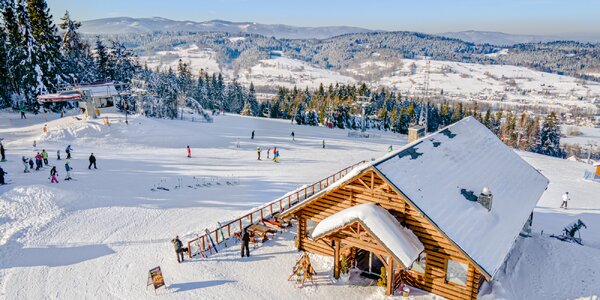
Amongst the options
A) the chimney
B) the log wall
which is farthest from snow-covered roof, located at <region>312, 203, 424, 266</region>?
the chimney

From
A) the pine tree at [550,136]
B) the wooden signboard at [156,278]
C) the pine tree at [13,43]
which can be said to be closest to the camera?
the wooden signboard at [156,278]

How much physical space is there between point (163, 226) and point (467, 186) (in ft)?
49.4

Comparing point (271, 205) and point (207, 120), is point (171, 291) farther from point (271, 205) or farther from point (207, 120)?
point (207, 120)

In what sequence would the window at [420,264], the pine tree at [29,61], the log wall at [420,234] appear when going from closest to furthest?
the log wall at [420,234] < the window at [420,264] < the pine tree at [29,61]

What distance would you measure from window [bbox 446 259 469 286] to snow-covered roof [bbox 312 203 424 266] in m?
1.40

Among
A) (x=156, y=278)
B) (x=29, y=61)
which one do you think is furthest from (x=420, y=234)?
(x=29, y=61)

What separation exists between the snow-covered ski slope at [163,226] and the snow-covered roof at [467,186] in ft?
8.17

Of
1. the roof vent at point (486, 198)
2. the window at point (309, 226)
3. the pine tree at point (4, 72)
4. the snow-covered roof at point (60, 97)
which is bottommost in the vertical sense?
the window at point (309, 226)

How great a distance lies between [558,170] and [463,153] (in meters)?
32.5

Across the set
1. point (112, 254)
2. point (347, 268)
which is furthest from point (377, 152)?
point (112, 254)

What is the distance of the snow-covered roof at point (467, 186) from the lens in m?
13.0

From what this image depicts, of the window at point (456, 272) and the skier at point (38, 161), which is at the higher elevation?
the skier at point (38, 161)

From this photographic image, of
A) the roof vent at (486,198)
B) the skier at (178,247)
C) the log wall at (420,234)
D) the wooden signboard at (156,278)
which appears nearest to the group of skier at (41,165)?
the skier at (178,247)

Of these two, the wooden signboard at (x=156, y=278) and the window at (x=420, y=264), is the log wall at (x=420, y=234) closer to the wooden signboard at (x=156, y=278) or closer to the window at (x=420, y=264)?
the window at (x=420, y=264)
